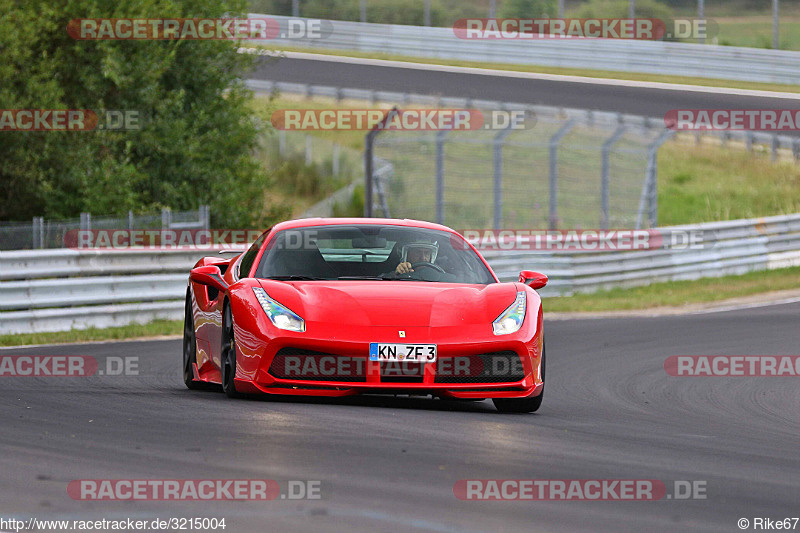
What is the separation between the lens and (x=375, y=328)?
7.93 meters

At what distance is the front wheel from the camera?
8320 mm

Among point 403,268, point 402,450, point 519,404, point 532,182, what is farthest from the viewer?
point 532,182

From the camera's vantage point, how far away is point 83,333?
14.8m

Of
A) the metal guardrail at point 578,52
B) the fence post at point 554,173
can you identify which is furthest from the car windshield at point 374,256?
the metal guardrail at point 578,52

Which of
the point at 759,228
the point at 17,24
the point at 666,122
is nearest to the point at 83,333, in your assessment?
the point at 17,24

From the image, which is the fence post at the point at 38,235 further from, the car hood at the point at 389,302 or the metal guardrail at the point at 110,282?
the car hood at the point at 389,302

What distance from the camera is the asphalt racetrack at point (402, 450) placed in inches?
201

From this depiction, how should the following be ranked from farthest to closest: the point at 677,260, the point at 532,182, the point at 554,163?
the point at 532,182, the point at 554,163, the point at 677,260

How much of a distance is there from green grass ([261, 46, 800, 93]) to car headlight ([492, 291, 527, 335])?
99.3ft

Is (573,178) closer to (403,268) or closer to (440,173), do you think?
(440,173)

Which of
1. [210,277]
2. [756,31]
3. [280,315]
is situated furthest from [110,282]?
[756,31]

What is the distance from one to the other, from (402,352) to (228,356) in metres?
1.23

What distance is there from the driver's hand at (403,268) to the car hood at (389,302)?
0.33m

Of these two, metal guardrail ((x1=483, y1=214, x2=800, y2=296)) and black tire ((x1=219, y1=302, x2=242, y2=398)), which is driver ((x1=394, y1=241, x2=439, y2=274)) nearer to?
black tire ((x1=219, y1=302, x2=242, y2=398))
